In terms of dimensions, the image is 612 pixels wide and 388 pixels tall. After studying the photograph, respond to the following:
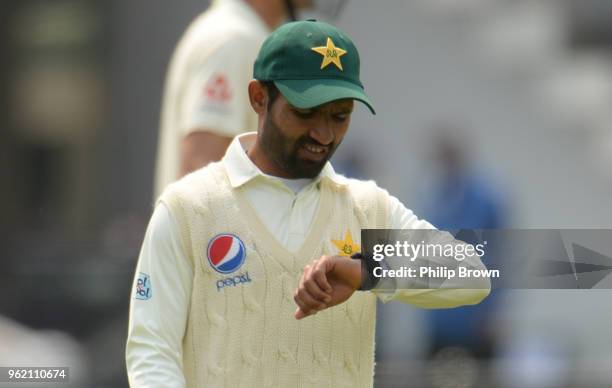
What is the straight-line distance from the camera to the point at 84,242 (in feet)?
34.9

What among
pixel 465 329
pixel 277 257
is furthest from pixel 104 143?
pixel 277 257

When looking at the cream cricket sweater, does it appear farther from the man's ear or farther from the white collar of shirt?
the man's ear

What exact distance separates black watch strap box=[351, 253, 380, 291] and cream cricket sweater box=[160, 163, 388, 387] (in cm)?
12

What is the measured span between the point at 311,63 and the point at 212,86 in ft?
4.10

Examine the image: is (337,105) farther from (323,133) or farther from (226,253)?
(226,253)

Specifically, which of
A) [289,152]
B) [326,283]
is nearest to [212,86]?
[289,152]

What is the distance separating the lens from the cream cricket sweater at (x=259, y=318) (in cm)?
362

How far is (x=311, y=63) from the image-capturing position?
145 inches

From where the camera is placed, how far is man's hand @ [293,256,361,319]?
339 centimetres

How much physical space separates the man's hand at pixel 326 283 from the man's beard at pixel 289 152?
0.29 meters

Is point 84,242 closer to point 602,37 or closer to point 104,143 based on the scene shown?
point 104,143

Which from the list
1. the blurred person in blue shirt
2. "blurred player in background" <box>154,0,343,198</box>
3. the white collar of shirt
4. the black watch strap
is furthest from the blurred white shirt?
the blurred person in blue shirt

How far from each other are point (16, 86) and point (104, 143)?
85 centimetres

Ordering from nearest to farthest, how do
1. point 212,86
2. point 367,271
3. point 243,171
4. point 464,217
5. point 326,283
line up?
1. point 326,283
2. point 367,271
3. point 243,171
4. point 212,86
5. point 464,217
